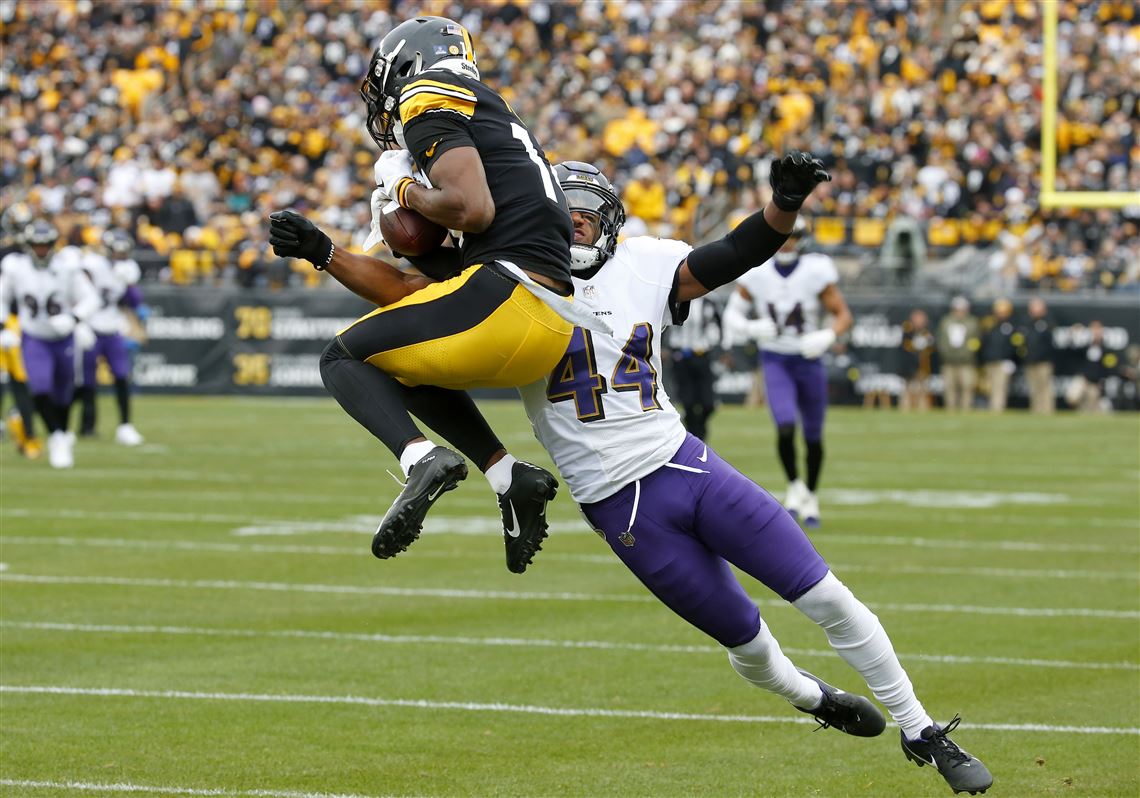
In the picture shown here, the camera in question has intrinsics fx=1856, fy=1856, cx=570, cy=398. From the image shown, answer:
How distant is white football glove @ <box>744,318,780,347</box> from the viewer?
1180 centimetres

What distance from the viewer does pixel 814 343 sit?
11.7 metres

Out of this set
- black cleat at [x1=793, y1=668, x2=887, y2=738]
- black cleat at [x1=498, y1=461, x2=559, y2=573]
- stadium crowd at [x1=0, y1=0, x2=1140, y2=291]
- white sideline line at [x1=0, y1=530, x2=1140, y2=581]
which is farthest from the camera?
stadium crowd at [x1=0, y1=0, x2=1140, y2=291]

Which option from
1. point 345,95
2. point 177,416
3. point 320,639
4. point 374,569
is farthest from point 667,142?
point 320,639

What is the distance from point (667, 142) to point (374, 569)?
1890 centimetres

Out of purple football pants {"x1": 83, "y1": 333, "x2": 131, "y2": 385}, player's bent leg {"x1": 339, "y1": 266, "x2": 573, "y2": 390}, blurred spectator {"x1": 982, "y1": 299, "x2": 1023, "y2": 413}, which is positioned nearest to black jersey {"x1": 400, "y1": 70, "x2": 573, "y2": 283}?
player's bent leg {"x1": 339, "y1": 266, "x2": 573, "y2": 390}

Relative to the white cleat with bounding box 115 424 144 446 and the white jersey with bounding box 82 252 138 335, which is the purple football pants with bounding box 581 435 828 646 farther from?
the white jersey with bounding box 82 252 138 335

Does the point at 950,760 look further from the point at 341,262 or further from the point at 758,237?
the point at 341,262

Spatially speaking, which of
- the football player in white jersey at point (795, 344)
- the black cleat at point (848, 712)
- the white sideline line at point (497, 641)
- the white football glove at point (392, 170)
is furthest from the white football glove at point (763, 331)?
the white football glove at point (392, 170)

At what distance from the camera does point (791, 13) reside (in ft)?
98.1

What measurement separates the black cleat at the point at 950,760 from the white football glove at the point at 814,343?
6628mm

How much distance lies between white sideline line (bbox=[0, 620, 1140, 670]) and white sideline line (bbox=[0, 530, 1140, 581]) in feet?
6.88

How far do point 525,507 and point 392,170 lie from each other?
39.5 inches

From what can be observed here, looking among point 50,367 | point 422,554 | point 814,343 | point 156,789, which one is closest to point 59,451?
point 50,367

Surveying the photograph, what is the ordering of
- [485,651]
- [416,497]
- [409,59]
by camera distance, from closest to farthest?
[416,497]
[409,59]
[485,651]
